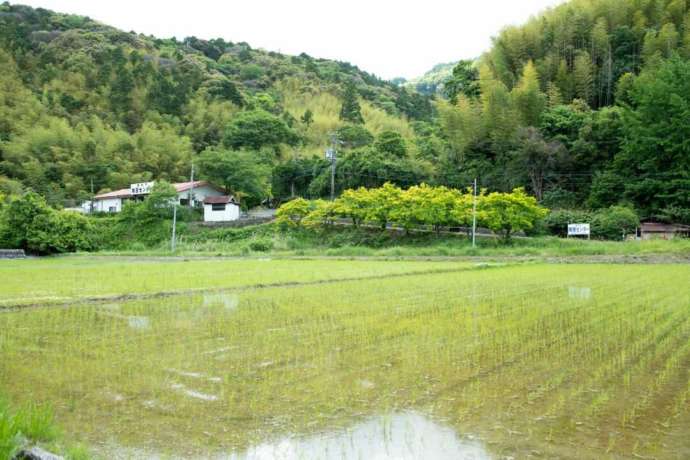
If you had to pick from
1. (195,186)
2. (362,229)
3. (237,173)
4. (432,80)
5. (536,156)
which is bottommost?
(362,229)

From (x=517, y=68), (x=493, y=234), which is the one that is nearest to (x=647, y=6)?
(x=517, y=68)

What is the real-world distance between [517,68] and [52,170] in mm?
34001

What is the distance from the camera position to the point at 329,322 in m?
7.39

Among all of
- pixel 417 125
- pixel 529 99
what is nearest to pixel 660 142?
pixel 529 99

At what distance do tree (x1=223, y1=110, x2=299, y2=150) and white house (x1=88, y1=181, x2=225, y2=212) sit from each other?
9157mm

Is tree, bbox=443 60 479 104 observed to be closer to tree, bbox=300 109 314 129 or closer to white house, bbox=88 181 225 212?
tree, bbox=300 109 314 129

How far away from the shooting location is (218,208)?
1403 inches

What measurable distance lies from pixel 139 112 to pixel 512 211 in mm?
39356

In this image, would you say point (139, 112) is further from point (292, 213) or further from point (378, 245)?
point (378, 245)

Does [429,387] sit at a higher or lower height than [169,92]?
lower

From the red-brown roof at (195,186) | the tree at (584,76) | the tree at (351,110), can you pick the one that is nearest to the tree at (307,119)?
the tree at (351,110)

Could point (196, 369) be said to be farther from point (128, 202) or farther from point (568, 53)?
point (568, 53)

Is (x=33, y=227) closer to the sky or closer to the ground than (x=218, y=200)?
closer to the ground

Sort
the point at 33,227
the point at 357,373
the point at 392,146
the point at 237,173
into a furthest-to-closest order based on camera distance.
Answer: the point at 392,146 < the point at 237,173 < the point at 33,227 < the point at 357,373
